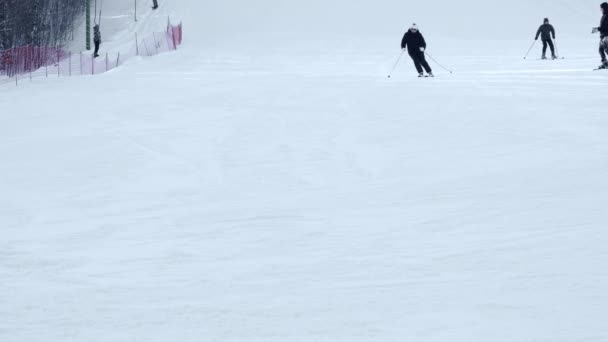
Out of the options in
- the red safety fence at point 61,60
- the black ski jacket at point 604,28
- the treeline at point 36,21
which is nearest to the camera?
the black ski jacket at point 604,28

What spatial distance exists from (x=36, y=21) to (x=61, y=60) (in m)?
12.4

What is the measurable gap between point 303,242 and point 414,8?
125 feet

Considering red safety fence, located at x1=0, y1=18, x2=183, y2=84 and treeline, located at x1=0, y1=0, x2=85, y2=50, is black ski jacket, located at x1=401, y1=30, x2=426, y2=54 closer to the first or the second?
red safety fence, located at x1=0, y1=18, x2=183, y2=84

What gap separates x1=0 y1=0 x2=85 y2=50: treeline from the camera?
38847 millimetres

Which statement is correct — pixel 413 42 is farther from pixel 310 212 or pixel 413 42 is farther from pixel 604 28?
pixel 310 212

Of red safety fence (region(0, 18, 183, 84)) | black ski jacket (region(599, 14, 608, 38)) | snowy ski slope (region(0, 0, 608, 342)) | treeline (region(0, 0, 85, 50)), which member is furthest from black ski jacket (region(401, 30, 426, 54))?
treeline (region(0, 0, 85, 50))

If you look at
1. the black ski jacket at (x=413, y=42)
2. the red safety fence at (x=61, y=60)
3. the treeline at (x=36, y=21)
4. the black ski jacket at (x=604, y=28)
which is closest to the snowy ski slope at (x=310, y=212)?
the black ski jacket at (x=604, y=28)

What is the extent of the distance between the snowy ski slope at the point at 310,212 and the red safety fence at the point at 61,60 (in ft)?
30.1

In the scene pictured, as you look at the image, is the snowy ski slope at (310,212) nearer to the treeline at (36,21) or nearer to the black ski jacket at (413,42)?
the black ski jacket at (413,42)

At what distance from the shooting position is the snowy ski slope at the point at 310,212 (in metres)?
4.46

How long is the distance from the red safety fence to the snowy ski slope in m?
9.17

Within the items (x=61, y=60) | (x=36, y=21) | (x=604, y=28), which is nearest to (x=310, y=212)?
(x=604, y=28)

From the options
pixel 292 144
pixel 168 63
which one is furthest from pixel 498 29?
pixel 292 144

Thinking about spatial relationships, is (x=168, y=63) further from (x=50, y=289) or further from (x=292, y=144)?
(x=50, y=289)
